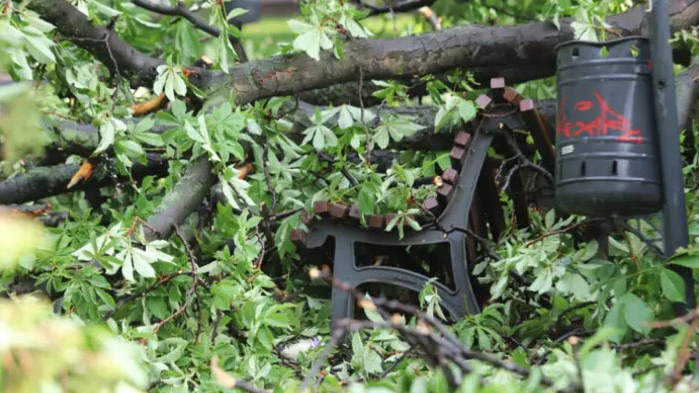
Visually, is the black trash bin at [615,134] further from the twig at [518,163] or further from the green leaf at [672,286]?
the twig at [518,163]

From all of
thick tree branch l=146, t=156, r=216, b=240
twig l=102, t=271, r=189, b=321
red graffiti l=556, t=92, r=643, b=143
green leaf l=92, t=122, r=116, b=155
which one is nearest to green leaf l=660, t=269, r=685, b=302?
red graffiti l=556, t=92, r=643, b=143

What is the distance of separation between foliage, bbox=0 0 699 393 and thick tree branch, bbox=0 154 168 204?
0.14 feet

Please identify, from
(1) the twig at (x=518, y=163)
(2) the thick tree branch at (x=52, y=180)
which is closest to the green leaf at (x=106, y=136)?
(2) the thick tree branch at (x=52, y=180)

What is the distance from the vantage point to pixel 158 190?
419cm

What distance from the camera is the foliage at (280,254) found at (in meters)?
2.51

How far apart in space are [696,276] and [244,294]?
49.4 inches

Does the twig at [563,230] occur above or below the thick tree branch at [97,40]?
below

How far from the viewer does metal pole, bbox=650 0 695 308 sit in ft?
8.17

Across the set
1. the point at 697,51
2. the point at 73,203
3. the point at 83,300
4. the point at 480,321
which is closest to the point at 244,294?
the point at 83,300

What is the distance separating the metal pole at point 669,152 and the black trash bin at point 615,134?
0.08ft

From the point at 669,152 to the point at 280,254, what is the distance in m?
1.47

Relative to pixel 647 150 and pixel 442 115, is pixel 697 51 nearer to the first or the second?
pixel 442 115

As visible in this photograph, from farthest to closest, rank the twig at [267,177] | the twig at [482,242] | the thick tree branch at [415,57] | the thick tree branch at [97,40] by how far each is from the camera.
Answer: the thick tree branch at [415,57], the twig at [267,177], the thick tree branch at [97,40], the twig at [482,242]


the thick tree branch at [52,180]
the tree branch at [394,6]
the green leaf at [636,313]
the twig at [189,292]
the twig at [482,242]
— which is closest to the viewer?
the green leaf at [636,313]
